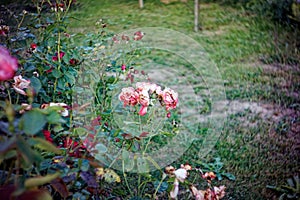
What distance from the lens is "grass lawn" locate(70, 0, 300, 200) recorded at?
2.09 m

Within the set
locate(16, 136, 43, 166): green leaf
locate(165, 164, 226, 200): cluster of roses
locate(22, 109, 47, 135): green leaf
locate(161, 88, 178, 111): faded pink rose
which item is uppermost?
locate(22, 109, 47, 135): green leaf

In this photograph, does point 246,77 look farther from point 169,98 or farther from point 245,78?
point 169,98

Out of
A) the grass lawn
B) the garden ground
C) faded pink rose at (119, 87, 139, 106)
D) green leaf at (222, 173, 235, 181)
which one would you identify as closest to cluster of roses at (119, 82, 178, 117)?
faded pink rose at (119, 87, 139, 106)

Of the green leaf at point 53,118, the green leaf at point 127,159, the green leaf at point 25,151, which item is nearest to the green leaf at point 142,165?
the green leaf at point 127,159

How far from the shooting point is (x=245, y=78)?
10.4ft

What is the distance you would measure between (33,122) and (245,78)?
2.68 meters

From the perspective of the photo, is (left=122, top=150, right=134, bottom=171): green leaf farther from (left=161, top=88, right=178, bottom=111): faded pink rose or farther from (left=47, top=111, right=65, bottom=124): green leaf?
(left=47, top=111, right=65, bottom=124): green leaf

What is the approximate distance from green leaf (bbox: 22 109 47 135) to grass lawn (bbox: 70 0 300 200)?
0.94m

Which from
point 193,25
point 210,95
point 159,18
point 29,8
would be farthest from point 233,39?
point 29,8

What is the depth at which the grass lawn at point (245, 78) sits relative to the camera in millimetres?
2086

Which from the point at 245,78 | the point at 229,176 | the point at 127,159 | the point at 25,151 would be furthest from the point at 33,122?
the point at 245,78

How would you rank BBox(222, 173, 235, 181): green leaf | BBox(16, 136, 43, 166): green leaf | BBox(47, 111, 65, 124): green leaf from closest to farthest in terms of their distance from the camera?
BBox(16, 136, 43, 166): green leaf < BBox(47, 111, 65, 124): green leaf < BBox(222, 173, 235, 181): green leaf

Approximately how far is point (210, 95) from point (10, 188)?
7.69 ft

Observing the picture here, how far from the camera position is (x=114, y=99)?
170 centimetres
